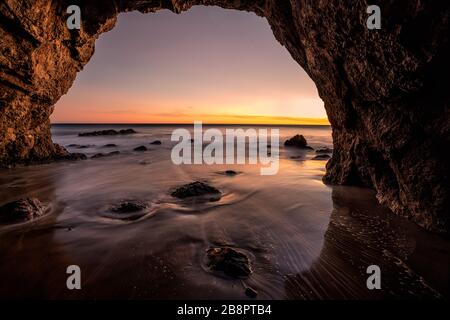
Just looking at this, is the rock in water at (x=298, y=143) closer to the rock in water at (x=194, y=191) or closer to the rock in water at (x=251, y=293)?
the rock in water at (x=194, y=191)

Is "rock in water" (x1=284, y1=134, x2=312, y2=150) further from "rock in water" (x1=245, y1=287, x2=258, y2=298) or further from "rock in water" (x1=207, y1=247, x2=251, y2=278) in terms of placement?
"rock in water" (x1=245, y1=287, x2=258, y2=298)

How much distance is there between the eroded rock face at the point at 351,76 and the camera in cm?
382

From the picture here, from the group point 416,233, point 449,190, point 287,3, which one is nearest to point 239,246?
point 416,233

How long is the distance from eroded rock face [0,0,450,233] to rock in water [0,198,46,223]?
15.6 feet

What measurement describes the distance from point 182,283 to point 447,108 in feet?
15.2

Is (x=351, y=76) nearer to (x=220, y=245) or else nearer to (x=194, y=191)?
(x=220, y=245)

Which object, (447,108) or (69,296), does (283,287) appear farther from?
(447,108)

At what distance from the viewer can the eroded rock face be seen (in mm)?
3816

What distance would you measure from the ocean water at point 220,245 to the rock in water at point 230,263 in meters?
0.10

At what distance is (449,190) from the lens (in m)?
4.02

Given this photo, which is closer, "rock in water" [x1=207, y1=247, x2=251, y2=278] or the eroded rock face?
"rock in water" [x1=207, y1=247, x2=251, y2=278]

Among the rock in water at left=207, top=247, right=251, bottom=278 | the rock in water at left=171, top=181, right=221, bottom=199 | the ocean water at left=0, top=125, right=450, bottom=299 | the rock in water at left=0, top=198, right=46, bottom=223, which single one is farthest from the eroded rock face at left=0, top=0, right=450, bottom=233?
the rock in water at left=0, top=198, right=46, bottom=223

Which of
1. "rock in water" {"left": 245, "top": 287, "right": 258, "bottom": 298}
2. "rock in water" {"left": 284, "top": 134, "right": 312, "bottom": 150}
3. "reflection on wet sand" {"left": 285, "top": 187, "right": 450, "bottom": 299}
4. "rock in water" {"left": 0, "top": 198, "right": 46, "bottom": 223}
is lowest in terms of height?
"rock in water" {"left": 245, "top": 287, "right": 258, "bottom": 298}
